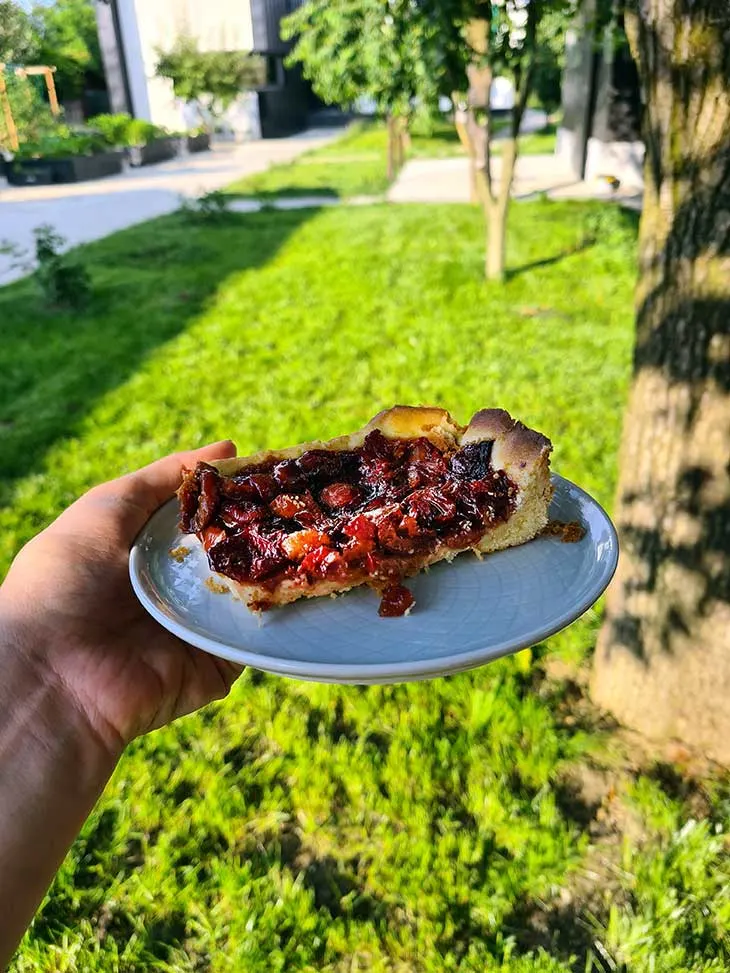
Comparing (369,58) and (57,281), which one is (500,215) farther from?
(57,281)

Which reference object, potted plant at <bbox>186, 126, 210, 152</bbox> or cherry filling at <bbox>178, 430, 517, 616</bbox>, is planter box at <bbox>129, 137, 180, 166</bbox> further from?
cherry filling at <bbox>178, 430, 517, 616</bbox>

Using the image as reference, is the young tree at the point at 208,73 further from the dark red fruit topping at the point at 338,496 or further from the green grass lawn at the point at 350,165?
the dark red fruit topping at the point at 338,496

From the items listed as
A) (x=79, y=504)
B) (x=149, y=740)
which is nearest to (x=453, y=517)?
(x=79, y=504)

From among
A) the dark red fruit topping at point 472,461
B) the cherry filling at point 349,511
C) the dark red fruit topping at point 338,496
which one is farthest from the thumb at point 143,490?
the dark red fruit topping at point 472,461

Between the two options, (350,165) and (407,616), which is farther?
(350,165)

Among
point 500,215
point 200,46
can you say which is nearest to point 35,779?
point 500,215

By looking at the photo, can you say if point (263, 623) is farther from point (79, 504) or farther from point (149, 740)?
point (149, 740)

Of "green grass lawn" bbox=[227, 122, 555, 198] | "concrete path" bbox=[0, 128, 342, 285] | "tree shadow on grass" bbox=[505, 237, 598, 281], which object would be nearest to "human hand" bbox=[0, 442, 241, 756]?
"tree shadow on grass" bbox=[505, 237, 598, 281]
